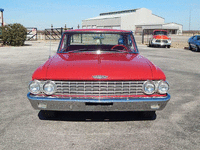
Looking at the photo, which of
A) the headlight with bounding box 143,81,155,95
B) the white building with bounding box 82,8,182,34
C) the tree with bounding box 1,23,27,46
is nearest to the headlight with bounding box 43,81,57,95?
the headlight with bounding box 143,81,155,95

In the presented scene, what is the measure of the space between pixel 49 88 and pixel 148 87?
1521 mm

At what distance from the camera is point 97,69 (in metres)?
3.64

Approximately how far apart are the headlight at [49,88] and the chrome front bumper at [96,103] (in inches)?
3.7

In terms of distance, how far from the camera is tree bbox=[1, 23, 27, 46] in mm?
22469

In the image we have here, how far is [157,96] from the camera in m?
3.71

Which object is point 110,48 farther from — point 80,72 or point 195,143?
point 195,143

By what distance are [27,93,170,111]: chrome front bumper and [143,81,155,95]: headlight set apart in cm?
13

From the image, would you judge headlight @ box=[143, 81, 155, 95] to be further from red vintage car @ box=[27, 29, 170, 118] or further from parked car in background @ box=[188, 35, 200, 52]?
parked car in background @ box=[188, 35, 200, 52]

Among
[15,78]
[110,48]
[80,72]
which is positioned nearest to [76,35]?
[110,48]

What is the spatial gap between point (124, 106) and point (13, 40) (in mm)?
21238

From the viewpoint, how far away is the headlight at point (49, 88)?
359 centimetres

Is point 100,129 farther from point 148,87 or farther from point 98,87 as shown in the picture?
point 148,87

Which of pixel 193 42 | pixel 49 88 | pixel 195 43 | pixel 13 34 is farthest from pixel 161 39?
pixel 49 88

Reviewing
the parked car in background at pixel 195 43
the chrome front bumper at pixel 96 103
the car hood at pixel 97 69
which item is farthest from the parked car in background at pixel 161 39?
the chrome front bumper at pixel 96 103
